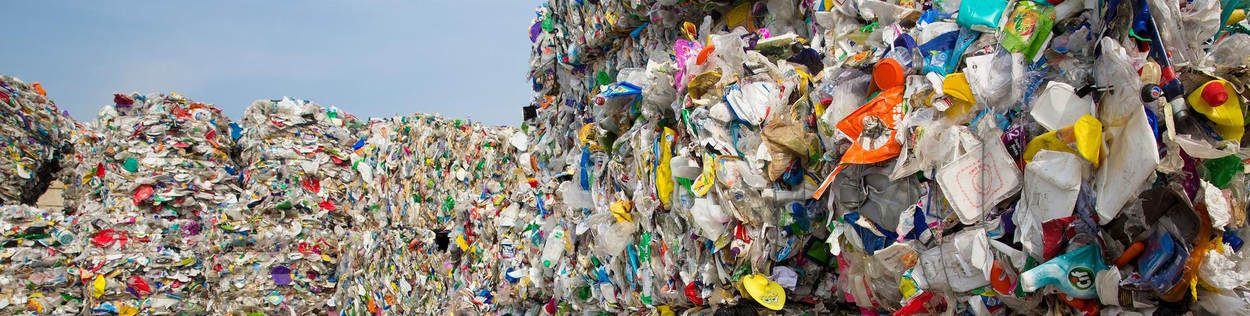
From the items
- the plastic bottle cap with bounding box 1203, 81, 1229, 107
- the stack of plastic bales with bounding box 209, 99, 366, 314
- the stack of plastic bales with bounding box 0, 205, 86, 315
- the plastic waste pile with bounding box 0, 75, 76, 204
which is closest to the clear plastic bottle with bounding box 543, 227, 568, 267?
the plastic bottle cap with bounding box 1203, 81, 1229, 107

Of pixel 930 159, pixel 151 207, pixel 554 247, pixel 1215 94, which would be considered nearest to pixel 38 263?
pixel 151 207

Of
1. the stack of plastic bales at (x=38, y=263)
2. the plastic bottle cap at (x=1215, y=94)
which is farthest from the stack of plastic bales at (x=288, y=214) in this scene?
the plastic bottle cap at (x=1215, y=94)

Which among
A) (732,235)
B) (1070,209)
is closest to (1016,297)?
(1070,209)

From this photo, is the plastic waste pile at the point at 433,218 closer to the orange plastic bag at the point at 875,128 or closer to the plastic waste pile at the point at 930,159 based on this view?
the plastic waste pile at the point at 930,159

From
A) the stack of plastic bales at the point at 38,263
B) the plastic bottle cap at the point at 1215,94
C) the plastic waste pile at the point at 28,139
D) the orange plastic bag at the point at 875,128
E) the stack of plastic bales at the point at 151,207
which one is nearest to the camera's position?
the plastic bottle cap at the point at 1215,94

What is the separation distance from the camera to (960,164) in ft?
4.05

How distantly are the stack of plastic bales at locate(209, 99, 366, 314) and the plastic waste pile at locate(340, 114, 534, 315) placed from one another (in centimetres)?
25

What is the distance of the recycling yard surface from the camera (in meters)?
1.03

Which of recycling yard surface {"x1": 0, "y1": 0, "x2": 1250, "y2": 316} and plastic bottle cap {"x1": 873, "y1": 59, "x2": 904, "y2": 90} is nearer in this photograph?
recycling yard surface {"x1": 0, "y1": 0, "x2": 1250, "y2": 316}

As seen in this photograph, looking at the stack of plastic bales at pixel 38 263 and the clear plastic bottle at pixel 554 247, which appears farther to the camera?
the stack of plastic bales at pixel 38 263

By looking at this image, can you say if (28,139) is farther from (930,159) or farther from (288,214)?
(930,159)

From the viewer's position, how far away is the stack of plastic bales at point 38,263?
5.12 metres

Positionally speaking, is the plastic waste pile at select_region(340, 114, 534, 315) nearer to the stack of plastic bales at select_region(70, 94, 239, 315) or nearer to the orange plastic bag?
the stack of plastic bales at select_region(70, 94, 239, 315)

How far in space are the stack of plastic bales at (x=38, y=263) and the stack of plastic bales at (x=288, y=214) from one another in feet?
4.21
